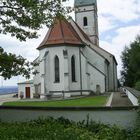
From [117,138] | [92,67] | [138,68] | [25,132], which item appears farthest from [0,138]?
[138,68]

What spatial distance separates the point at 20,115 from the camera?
14.7 metres

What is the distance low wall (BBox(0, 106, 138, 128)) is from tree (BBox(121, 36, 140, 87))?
4075cm

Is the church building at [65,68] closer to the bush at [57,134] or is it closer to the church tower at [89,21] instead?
the church tower at [89,21]

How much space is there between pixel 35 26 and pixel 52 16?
800mm

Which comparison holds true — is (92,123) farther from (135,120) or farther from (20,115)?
(20,115)

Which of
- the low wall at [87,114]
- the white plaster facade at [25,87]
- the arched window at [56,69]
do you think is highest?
the arched window at [56,69]

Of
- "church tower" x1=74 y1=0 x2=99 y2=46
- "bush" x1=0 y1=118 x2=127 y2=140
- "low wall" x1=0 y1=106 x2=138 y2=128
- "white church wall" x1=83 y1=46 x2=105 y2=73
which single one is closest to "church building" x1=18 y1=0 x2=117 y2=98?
"white church wall" x1=83 y1=46 x2=105 y2=73

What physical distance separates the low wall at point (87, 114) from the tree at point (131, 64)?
1604 inches

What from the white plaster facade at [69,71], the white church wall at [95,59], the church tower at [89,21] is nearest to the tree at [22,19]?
the white plaster facade at [69,71]

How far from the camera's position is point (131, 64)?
58.1m

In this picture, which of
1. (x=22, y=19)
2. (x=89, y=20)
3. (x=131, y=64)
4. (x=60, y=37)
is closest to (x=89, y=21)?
(x=89, y=20)

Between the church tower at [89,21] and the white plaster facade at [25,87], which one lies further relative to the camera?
the church tower at [89,21]

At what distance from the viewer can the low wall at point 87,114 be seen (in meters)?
13.1

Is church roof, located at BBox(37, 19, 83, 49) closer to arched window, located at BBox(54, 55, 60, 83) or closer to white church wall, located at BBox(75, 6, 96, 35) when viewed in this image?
arched window, located at BBox(54, 55, 60, 83)
